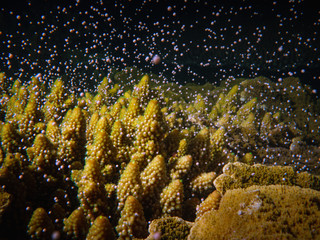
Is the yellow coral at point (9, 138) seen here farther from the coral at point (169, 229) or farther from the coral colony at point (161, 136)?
the coral at point (169, 229)

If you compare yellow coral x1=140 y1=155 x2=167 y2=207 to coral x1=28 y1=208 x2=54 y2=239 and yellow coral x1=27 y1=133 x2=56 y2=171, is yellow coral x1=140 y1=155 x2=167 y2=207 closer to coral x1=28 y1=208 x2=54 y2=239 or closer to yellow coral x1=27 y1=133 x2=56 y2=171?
coral x1=28 y1=208 x2=54 y2=239

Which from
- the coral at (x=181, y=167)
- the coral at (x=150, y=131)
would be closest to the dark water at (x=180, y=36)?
the coral at (x=150, y=131)

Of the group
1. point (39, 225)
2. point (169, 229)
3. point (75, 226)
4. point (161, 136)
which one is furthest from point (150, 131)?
point (39, 225)

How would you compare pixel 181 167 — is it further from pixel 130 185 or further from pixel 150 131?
pixel 130 185

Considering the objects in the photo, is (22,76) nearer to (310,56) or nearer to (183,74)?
(183,74)

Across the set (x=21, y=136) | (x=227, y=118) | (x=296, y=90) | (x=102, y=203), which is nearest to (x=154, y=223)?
(x=102, y=203)
